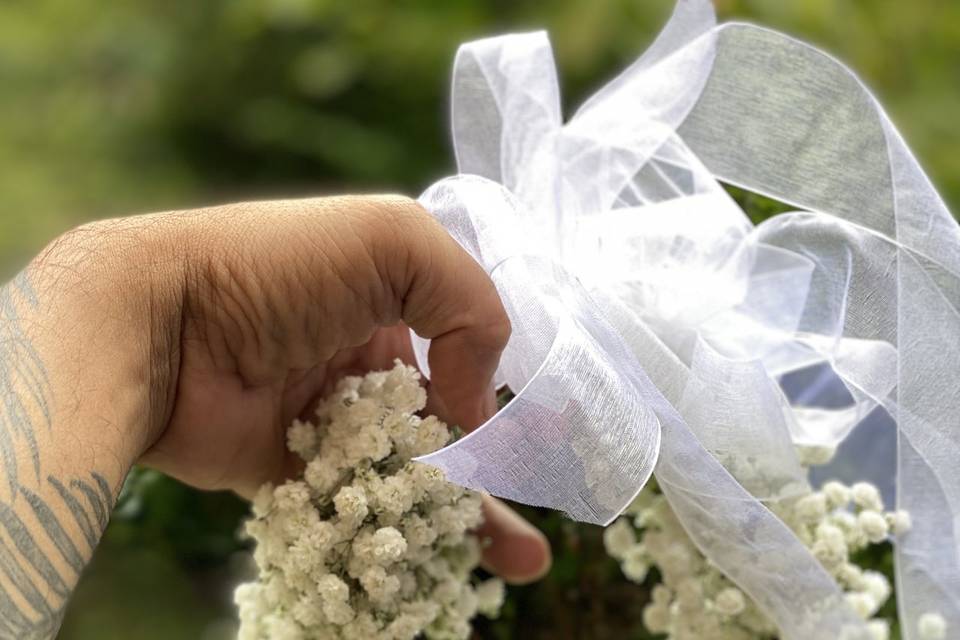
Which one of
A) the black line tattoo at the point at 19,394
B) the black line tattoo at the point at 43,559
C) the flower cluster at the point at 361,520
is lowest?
the flower cluster at the point at 361,520

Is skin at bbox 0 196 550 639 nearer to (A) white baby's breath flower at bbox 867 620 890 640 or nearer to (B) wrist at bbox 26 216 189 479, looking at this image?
(B) wrist at bbox 26 216 189 479

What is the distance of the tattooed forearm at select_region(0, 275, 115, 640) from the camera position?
492 mm

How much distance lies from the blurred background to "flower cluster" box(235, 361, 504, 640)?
0.73 m

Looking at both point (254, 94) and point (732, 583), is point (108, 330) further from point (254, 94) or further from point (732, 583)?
point (254, 94)

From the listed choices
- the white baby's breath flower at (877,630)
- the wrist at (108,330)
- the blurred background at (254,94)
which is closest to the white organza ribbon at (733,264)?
the white baby's breath flower at (877,630)

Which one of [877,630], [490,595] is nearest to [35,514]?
[490,595]

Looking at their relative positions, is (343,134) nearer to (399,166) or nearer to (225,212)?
(399,166)

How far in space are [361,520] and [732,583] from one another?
0.84 ft

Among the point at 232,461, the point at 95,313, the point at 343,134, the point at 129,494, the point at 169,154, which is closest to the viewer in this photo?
the point at 95,313

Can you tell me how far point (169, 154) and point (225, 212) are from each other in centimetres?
146

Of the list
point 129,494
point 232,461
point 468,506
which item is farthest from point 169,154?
point 468,506

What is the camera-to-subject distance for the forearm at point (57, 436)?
50 centimetres

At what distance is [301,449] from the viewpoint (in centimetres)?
64

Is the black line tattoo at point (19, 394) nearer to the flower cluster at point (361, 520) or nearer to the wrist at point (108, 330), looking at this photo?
the wrist at point (108, 330)
